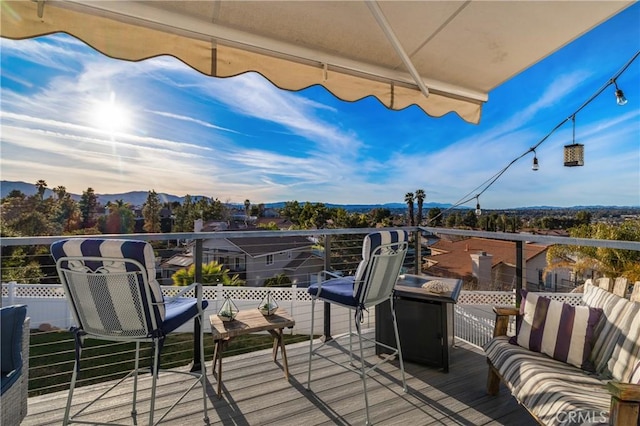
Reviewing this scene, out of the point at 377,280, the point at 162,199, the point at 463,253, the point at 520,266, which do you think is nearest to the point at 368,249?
the point at 377,280

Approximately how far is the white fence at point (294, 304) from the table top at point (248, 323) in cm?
106

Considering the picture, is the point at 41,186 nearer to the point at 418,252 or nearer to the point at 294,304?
the point at 294,304

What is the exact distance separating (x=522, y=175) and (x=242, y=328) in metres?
9.70

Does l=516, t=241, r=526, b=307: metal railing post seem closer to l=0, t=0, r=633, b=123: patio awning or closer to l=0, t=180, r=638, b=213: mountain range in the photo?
l=0, t=0, r=633, b=123: patio awning

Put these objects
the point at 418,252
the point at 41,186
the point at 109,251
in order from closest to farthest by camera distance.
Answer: the point at 109,251, the point at 418,252, the point at 41,186

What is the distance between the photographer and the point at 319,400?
6.78ft

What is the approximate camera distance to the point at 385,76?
245 centimetres

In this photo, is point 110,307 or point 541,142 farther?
point 541,142

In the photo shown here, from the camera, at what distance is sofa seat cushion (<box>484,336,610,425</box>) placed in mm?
1341

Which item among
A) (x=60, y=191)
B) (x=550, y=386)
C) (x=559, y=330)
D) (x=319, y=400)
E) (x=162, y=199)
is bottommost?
(x=319, y=400)

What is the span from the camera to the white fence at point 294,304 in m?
3.13

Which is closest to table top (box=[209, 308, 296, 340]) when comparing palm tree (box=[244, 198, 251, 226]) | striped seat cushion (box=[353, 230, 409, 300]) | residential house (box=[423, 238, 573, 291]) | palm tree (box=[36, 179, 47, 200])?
striped seat cushion (box=[353, 230, 409, 300])

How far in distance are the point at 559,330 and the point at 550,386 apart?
1.69 ft

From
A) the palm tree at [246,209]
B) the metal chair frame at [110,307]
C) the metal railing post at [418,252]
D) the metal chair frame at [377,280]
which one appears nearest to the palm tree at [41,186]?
the palm tree at [246,209]
